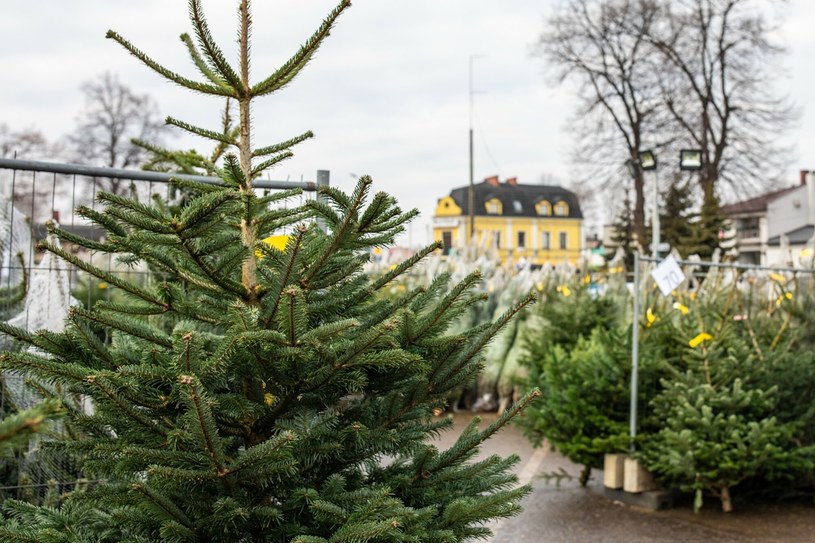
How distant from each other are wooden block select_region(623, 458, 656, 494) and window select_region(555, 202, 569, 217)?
66799 millimetres

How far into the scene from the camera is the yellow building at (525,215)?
69.6 meters

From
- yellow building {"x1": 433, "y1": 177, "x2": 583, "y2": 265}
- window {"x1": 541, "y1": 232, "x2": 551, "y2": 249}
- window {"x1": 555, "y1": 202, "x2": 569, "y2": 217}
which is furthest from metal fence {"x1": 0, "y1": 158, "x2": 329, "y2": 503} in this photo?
window {"x1": 555, "y1": 202, "x2": 569, "y2": 217}

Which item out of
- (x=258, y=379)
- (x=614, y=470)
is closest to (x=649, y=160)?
(x=614, y=470)

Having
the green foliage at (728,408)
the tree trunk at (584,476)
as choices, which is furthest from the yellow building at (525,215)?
the green foliage at (728,408)

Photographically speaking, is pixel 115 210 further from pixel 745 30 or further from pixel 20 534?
pixel 745 30

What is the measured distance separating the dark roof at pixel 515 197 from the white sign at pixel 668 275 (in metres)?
61.3

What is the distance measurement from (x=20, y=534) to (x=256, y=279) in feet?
2.93

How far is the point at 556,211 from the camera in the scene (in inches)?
2894

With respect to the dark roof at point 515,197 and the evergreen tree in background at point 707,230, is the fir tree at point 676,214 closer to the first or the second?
the evergreen tree in background at point 707,230

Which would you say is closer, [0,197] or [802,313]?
[0,197]

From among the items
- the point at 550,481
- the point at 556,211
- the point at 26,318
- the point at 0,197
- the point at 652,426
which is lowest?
the point at 550,481

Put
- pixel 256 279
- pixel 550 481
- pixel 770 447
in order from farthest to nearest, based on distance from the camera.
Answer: pixel 550 481
pixel 770 447
pixel 256 279

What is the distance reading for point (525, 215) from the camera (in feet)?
236

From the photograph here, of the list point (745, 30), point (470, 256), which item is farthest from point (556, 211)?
point (470, 256)
